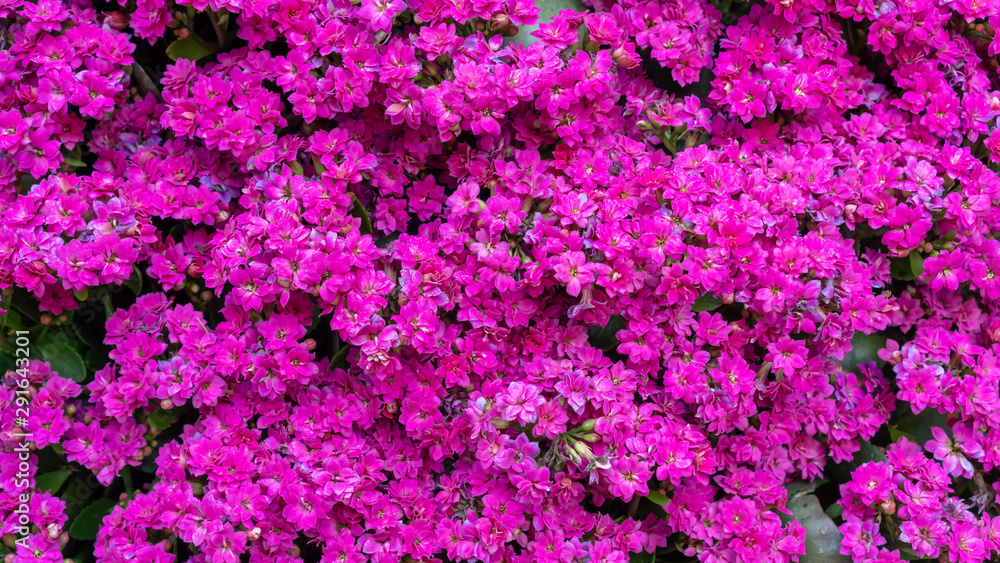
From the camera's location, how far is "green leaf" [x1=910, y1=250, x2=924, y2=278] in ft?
7.86

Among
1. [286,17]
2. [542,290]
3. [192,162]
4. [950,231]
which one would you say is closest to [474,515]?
[542,290]

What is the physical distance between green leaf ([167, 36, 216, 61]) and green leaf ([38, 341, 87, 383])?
3.22 feet

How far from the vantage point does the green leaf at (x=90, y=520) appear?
2.31 m

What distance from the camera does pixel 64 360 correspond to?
2.33 m

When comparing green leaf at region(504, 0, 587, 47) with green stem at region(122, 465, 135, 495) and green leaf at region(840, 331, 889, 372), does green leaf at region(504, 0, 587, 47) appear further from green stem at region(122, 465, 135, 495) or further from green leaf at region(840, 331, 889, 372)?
green stem at region(122, 465, 135, 495)

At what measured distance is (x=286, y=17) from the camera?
2246 millimetres

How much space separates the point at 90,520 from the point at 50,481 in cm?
17

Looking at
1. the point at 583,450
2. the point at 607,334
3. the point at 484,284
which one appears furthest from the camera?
the point at 607,334

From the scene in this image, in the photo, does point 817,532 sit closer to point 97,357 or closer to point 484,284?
point 484,284

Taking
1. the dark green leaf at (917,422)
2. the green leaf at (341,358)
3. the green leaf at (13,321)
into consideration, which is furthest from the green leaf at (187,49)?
the dark green leaf at (917,422)

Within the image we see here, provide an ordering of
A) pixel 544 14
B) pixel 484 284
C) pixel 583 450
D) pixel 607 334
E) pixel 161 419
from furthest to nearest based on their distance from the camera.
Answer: pixel 544 14
pixel 607 334
pixel 161 419
pixel 484 284
pixel 583 450

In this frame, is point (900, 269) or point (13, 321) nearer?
point (13, 321)

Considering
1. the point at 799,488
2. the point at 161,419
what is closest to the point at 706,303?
the point at 799,488

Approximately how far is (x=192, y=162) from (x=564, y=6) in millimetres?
1341
